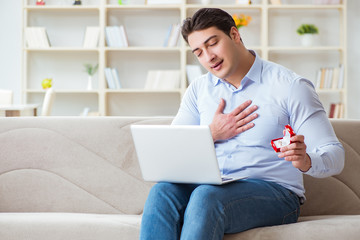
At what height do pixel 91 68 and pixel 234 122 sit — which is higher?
pixel 234 122

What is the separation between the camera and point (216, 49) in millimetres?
1697

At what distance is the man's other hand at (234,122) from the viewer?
1.64 metres

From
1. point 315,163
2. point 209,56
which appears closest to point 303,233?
point 315,163

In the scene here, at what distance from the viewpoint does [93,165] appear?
2020 millimetres

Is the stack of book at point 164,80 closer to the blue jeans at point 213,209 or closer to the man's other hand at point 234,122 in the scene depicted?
the man's other hand at point 234,122

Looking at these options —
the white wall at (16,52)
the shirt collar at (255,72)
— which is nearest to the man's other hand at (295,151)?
the shirt collar at (255,72)

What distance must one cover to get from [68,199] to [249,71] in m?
0.88

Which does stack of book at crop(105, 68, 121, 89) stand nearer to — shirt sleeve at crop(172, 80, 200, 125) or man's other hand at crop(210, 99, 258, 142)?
shirt sleeve at crop(172, 80, 200, 125)

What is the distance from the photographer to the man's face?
169cm

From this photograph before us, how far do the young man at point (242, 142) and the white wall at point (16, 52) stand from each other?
152 inches

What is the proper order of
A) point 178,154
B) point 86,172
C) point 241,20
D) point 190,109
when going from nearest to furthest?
point 178,154 < point 190,109 < point 86,172 < point 241,20

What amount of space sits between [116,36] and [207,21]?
3.56 metres

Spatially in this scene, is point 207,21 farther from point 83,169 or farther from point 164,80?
point 164,80

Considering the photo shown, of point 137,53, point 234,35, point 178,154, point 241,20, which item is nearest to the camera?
point 178,154
